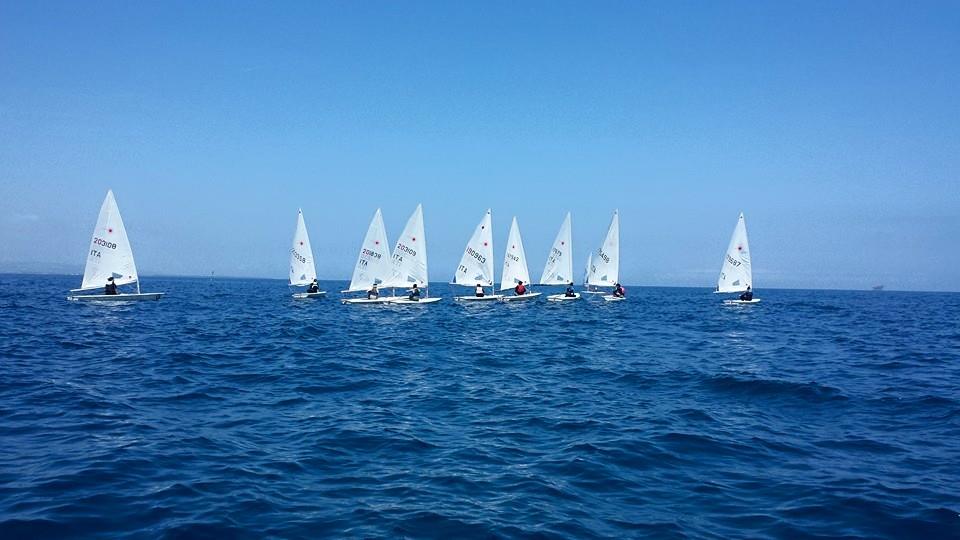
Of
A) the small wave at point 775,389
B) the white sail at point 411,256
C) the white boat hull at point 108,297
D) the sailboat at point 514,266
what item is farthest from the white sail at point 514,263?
the small wave at point 775,389

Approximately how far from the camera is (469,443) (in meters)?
11.1

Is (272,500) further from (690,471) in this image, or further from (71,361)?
(71,361)

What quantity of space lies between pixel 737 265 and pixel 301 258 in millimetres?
48791

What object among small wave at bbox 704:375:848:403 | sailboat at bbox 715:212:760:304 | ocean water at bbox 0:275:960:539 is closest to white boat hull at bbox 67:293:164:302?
ocean water at bbox 0:275:960:539

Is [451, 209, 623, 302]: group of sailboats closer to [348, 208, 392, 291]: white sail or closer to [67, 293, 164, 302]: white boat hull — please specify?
[348, 208, 392, 291]: white sail

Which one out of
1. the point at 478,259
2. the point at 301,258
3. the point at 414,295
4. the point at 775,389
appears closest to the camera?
the point at 775,389

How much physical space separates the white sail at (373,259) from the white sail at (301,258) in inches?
469

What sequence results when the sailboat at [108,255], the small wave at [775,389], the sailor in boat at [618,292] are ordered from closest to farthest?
the small wave at [775,389] → the sailboat at [108,255] → the sailor in boat at [618,292]

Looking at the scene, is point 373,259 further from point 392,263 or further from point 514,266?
point 514,266

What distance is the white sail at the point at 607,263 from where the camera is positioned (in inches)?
2411

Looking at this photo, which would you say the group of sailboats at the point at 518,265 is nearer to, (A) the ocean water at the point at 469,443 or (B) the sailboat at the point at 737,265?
(B) the sailboat at the point at 737,265

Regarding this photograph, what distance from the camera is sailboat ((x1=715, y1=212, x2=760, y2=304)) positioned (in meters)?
61.5

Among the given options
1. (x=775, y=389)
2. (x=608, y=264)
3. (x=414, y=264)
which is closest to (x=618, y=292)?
(x=608, y=264)

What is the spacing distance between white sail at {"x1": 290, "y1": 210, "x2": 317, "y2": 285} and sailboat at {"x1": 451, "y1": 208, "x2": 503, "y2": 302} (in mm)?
17751
